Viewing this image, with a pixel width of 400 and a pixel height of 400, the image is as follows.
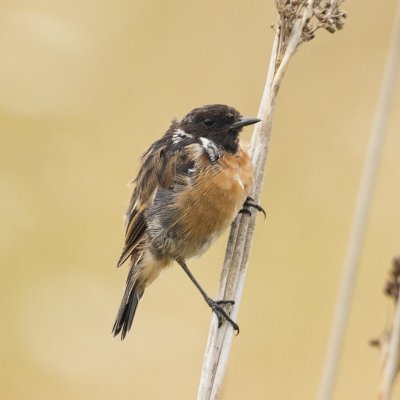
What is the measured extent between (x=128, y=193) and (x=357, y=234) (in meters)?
3.53

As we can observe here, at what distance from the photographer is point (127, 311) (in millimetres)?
4887

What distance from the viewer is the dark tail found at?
4871 mm

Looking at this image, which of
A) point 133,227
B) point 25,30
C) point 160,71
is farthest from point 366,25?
point 133,227

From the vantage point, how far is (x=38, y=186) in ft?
22.1

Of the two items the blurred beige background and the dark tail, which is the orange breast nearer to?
the dark tail

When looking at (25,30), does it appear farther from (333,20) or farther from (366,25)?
(333,20)

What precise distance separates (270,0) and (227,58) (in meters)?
0.78

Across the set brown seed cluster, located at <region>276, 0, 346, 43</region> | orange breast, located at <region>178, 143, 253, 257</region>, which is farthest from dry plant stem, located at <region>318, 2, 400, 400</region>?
orange breast, located at <region>178, 143, 253, 257</region>

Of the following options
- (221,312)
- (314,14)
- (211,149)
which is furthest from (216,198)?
(314,14)

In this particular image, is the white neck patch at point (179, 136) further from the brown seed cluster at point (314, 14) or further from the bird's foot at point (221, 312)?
the bird's foot at point (221, 312)

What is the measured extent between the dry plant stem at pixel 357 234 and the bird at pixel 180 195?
42.7 inches

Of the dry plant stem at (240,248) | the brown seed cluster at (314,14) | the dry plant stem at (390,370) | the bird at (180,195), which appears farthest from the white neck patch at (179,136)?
the dry plant stem at (390,370)

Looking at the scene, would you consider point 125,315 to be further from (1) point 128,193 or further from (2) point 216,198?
(1) point 128,193

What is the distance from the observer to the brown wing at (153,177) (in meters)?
4.82
